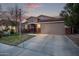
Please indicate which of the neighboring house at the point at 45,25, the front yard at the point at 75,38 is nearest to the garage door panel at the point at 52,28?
the neighboring house at the point at 45,25

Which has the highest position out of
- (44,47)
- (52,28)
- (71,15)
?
(71,15)

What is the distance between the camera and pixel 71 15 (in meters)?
4.30

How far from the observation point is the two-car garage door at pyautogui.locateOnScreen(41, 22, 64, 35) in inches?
170

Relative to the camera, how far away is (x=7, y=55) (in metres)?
4.29

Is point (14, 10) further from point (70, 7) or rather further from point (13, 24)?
point (70, 7)

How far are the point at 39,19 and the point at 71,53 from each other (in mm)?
561

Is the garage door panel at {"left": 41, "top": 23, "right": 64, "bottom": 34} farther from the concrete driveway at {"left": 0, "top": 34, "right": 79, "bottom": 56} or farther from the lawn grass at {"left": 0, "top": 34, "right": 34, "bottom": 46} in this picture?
the lawn grass at {"left": 0, "top": 34, "right": 34, "bottom": 46}

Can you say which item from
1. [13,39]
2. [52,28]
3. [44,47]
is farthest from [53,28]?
[13,39]

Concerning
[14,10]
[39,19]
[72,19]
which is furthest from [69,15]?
[14,10]

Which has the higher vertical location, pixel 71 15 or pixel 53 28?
pixel 71 15

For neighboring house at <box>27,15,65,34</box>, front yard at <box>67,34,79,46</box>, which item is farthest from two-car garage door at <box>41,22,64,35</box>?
front yard at <box>67,34,79,46</box>

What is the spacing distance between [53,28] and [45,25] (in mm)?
104

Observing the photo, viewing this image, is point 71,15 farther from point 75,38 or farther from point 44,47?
point 44,47

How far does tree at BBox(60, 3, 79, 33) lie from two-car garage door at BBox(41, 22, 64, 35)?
88mm
